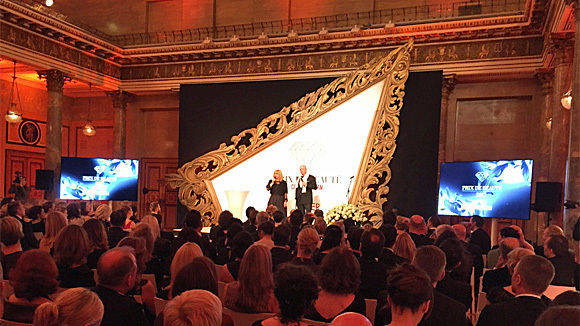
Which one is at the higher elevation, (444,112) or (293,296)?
(444,112)

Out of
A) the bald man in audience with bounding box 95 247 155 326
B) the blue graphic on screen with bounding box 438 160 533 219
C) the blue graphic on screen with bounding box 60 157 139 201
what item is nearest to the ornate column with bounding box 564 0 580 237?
the blue graphic on screen with bounding box 438 160 533 219

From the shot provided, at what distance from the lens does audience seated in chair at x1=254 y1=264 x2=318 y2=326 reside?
2.21 metres

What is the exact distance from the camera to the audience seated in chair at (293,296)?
2.21 m

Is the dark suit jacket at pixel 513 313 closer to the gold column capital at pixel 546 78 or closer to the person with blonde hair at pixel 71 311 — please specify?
the person with blonde hair at pixel 71 311

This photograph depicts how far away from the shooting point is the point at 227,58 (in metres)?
14.5

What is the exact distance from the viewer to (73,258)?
11.8 ft

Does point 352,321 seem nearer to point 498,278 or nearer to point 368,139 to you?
point 498,278

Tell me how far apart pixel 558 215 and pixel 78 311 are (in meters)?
9.72

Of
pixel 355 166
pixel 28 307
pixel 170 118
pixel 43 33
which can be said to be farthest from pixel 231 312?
pixel 170 118

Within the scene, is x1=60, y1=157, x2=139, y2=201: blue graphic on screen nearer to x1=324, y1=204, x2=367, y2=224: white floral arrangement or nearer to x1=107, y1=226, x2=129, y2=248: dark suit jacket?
x1=324, y1=204, x2=367, y2=224: white floral arrangement

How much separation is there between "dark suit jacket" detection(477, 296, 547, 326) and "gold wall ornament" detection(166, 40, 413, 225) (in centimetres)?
929

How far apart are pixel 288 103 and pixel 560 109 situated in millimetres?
6816

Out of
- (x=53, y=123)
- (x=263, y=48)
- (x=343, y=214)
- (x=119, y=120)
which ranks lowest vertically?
(x=343, y=214)

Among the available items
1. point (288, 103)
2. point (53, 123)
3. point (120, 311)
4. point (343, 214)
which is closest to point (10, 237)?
point (120, 311)
